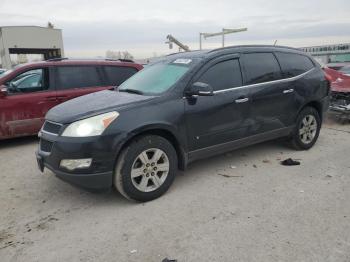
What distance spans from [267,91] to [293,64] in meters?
0.93

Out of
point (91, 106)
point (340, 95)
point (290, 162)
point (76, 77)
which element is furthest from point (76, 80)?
point (340, 95)

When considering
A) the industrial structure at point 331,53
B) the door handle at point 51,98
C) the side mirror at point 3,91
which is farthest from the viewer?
the industrial structure at point 331,53

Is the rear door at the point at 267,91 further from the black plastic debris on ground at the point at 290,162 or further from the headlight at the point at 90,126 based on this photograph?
the headlight at the point at 90,126

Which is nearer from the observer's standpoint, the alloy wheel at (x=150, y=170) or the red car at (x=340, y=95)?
the alloy wheel at (x=150, y=170)

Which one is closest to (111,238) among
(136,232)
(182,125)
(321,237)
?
(136,232)

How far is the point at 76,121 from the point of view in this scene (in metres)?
3.70

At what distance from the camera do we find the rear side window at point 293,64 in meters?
5.35

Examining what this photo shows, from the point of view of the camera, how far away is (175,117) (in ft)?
13.3

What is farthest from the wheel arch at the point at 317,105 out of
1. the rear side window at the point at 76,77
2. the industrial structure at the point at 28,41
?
the industrial structure at the point at 28,41

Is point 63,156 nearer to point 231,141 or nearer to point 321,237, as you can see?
point 231,141

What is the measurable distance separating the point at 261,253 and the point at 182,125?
5.82 ft

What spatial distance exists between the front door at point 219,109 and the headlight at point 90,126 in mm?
1000

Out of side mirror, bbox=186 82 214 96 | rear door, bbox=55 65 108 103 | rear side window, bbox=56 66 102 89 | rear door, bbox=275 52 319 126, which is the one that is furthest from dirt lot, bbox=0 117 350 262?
rear side window, bbox=56 66 102 89

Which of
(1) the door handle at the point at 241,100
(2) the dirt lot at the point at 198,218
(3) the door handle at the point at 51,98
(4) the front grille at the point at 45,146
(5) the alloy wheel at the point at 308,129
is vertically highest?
(1) the door handle at the point at 241,100
